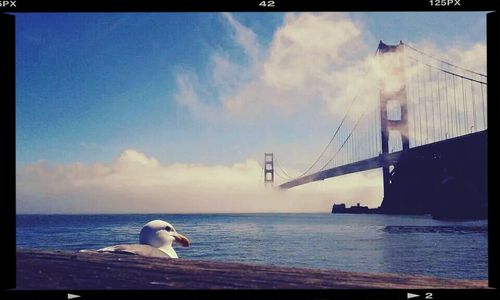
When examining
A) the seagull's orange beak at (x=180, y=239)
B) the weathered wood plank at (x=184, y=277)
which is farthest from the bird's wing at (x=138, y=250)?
the weathered wood plank at (x=184, y=277)

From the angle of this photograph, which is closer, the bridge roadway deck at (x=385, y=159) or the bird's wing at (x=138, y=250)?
the bird's wing at (x=138, y=250)

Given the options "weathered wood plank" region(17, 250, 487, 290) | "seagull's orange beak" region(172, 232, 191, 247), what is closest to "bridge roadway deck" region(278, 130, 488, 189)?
"seagull's orange beak" region(172, 232, 191, 247)

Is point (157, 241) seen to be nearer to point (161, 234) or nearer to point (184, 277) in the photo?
point (161, 234)

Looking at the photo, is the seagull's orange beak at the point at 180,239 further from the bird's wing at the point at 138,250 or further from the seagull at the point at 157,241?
the bird's wing at the point at 138,250

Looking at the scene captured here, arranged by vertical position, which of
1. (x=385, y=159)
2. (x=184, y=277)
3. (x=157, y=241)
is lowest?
(x=184, y=277)

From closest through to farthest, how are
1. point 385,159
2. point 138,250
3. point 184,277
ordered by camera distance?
point 184,277 → point 138,250 → point 385,159

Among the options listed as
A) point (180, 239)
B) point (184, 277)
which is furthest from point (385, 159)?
point (184, 277)

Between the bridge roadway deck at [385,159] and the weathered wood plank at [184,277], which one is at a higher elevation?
the bridge roadway deck at [385,159]
